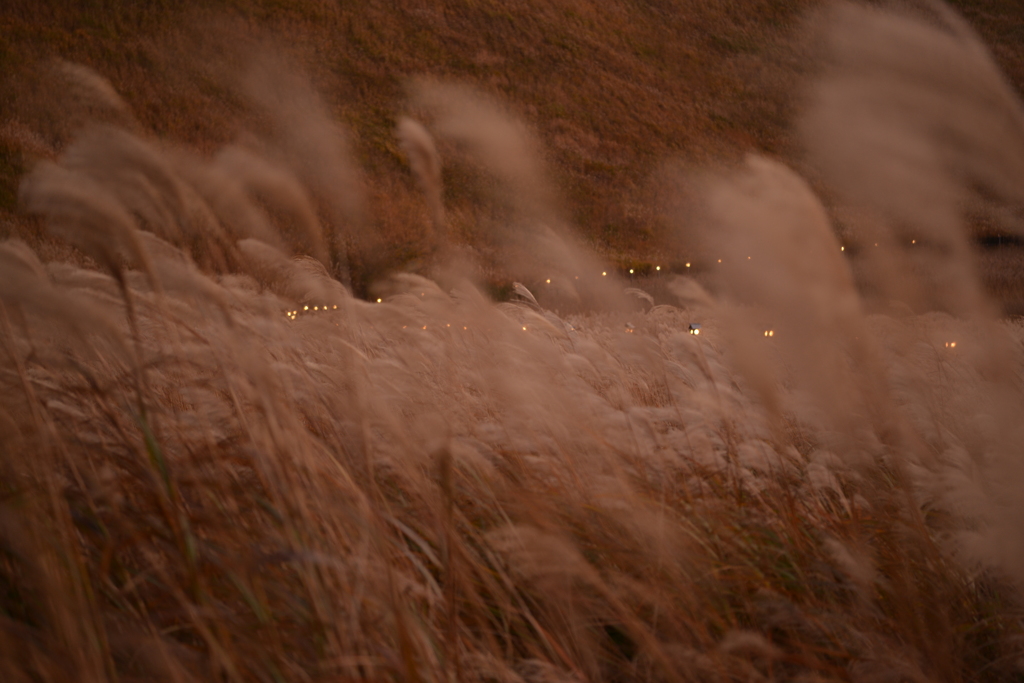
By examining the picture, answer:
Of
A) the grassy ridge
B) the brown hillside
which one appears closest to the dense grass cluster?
the brown hillside

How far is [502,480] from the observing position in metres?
1.45

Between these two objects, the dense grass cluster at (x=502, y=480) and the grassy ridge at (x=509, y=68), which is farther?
the grassy ridge at (x=509, y=68)

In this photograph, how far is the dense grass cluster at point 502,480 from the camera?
846 millimetres

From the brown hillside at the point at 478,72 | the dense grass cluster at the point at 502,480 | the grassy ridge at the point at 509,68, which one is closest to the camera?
the dense grass cluster at the point at 502,480

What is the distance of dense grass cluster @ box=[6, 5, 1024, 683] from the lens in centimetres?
85

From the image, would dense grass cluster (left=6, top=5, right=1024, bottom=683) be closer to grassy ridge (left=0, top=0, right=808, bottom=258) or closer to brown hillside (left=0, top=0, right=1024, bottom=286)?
brown hillside (left=0, top=0, right=1024, bottom=286)

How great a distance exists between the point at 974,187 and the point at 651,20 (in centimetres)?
698

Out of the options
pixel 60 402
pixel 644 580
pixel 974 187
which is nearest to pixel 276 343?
pixel 60 402

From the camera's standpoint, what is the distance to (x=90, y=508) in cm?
100

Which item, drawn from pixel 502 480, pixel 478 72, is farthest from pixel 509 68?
pixel 502 480

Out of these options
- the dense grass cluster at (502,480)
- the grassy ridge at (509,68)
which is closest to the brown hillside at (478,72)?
the grassy ridge at (509,68)

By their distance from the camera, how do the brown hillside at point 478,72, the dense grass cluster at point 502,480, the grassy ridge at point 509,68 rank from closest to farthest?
1. the dense grass cluster at point 502,480
2. the brown hillside at point 478,72
3. the grassy ridge at point 509,68

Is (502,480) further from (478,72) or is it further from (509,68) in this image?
(509,68)

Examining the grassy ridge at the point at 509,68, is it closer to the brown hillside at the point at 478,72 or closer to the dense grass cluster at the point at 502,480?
the brown hillside at the point at 478,72
